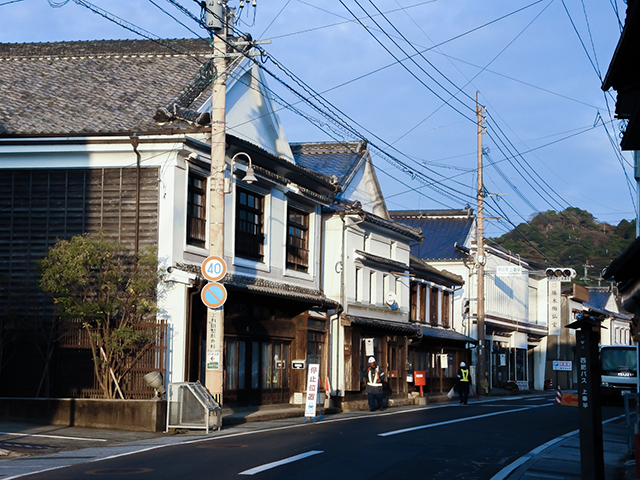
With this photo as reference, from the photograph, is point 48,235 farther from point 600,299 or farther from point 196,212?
point 600,299

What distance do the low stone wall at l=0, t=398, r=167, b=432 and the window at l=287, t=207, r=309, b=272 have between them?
10.8 metres

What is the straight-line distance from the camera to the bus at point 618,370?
110 feet

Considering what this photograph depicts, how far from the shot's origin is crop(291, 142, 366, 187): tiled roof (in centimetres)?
3494

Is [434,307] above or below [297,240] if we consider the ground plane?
below

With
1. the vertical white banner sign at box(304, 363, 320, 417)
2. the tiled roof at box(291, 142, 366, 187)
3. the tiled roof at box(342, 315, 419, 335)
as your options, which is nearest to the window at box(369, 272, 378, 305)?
the tiled roof at box(342, 315, 419, 335)

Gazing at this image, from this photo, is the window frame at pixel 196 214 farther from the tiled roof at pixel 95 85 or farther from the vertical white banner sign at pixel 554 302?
the vertical white banner sign at pixel 554 302

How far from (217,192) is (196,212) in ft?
13.0

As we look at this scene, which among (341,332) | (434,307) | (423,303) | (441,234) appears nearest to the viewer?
(341,332)

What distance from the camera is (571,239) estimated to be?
246 feet

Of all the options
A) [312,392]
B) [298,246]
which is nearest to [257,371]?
[312,392]

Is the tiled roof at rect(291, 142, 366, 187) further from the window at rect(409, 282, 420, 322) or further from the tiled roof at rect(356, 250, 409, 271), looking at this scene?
the window at rect(409, 282, 420, 322)

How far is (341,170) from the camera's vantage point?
34969mm

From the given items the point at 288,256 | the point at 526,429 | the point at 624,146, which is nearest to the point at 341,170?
the point at 288,256

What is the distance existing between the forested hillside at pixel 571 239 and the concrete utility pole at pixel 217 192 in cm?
5597
